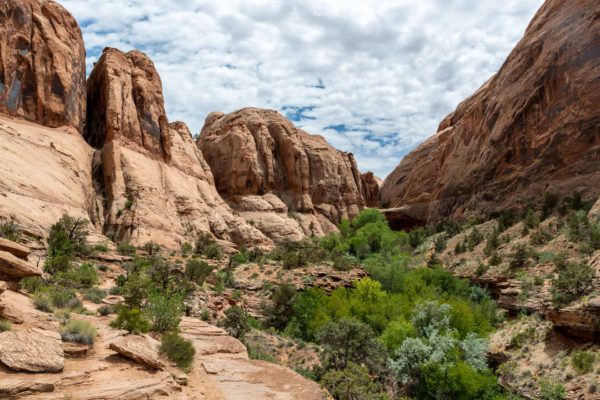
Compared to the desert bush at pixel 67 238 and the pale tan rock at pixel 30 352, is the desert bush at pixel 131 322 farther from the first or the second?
the desert bush at pixel 67 238

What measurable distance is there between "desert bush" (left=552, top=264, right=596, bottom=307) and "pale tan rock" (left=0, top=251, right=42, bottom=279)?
19.5m

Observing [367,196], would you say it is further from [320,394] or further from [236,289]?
[320,394]

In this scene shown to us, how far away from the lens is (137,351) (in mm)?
11148

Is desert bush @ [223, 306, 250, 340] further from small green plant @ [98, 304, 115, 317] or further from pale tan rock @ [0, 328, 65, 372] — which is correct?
pale tan rock @ [0, 328, 65, 372]

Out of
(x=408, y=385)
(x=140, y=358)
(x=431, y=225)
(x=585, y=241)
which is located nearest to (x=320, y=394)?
(x=140, y=358)

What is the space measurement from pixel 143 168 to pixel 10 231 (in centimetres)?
2074

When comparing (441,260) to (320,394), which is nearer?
(320,394)

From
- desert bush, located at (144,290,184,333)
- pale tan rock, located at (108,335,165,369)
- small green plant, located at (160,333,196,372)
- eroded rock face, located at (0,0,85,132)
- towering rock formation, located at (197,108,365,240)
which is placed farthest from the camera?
towering rock formation, located at (197,108,365,240)

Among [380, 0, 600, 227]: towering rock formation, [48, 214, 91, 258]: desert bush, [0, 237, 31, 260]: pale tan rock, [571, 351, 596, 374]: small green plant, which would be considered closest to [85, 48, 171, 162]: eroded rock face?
[48, 214, 91, 258]: desert bush

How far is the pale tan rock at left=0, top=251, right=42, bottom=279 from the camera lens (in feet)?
41.2

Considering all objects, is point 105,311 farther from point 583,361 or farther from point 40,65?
point 40,65

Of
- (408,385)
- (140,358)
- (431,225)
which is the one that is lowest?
(408,385)

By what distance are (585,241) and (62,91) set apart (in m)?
38.4

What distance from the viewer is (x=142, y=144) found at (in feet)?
147
